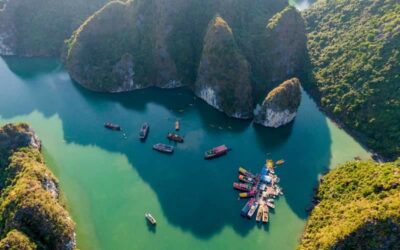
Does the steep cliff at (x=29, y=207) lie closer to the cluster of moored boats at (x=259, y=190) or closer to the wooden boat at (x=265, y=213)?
the cluster of moored boats at (x=259, y=190)

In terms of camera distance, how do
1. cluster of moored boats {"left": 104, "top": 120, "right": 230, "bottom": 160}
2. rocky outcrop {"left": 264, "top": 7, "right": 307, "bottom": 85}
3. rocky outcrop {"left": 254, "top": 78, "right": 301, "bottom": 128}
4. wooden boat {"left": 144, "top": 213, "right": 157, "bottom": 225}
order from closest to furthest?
wooden boat {"left": 144, "top": 213, "right": 157, "bottom": 225} < cluster of moored boats {"left": 104, "top": 120, "right": 230, "bottom": 160} < rocky outcrop {"left": 254, "top": 78, "right": 301, "bottom": 128} < rocky outcrop {"left": 264, "top": 7, "right": 307, "bottom": 85}

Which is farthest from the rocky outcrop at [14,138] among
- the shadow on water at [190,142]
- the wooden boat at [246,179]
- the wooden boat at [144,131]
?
the wooden boat at [246,179]

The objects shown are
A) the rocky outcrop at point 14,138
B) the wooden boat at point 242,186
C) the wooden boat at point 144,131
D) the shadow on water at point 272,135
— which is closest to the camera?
the wooden boat at point 242,186

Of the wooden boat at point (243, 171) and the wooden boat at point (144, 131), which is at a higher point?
the wooden boat at point (243, 171)

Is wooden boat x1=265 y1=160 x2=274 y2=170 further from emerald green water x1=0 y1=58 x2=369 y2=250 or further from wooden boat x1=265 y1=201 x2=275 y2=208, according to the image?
wooden boat x1=265 y1=201 x2=275 y2=208

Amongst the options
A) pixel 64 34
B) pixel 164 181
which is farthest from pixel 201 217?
pixel 64 34

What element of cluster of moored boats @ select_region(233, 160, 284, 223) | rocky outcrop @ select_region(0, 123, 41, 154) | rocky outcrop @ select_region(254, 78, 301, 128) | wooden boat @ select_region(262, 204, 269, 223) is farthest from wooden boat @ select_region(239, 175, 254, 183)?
rocky outcrop @ select_region(0, 123, 41, 154)
